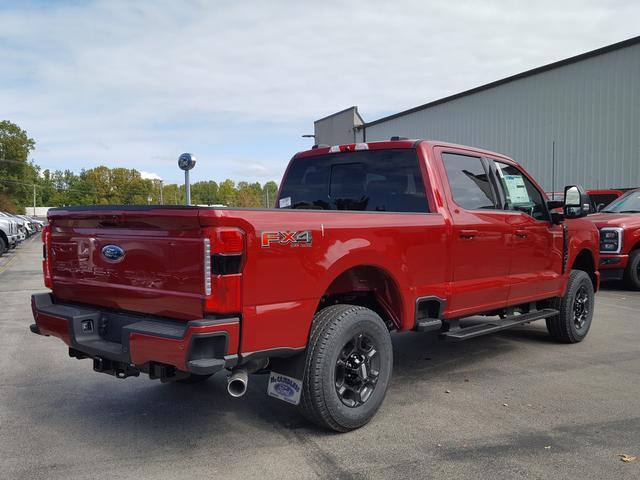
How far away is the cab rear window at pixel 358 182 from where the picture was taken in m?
4.81

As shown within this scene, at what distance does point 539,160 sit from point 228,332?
20.4m

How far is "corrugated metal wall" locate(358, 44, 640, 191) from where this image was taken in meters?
17.8

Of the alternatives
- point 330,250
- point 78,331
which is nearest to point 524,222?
point 330,250

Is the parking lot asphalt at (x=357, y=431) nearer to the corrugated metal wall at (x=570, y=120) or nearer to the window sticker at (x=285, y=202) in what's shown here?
the window sticker at (x=285, y=202)

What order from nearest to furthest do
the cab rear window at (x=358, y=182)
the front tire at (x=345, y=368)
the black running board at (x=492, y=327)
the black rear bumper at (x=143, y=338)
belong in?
the black rear bumper at (x=143, y=338) → the front tire at (x=345, y=368) → the black running board at (x=492, y=327) → the cab rear window at (x=358, y=182)

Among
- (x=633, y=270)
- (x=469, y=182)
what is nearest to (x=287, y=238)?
(x=469, y=182)

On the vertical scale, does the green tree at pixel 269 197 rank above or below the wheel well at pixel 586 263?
above

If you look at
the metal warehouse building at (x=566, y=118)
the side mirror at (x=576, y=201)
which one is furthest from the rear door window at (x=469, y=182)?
the metal warehouse building at (x=566, y=118)

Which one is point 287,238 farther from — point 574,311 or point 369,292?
point 574,311

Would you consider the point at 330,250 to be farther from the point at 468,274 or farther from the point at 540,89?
the point at 540,89

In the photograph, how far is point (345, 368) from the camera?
389 centimetres

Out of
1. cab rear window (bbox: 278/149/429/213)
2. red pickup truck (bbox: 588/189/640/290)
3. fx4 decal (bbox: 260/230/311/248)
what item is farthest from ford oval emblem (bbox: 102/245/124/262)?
red pickup truck (bbox: 588/189/640/290)

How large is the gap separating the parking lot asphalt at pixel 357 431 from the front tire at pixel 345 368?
7.2 inches

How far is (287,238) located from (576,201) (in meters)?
3.87
